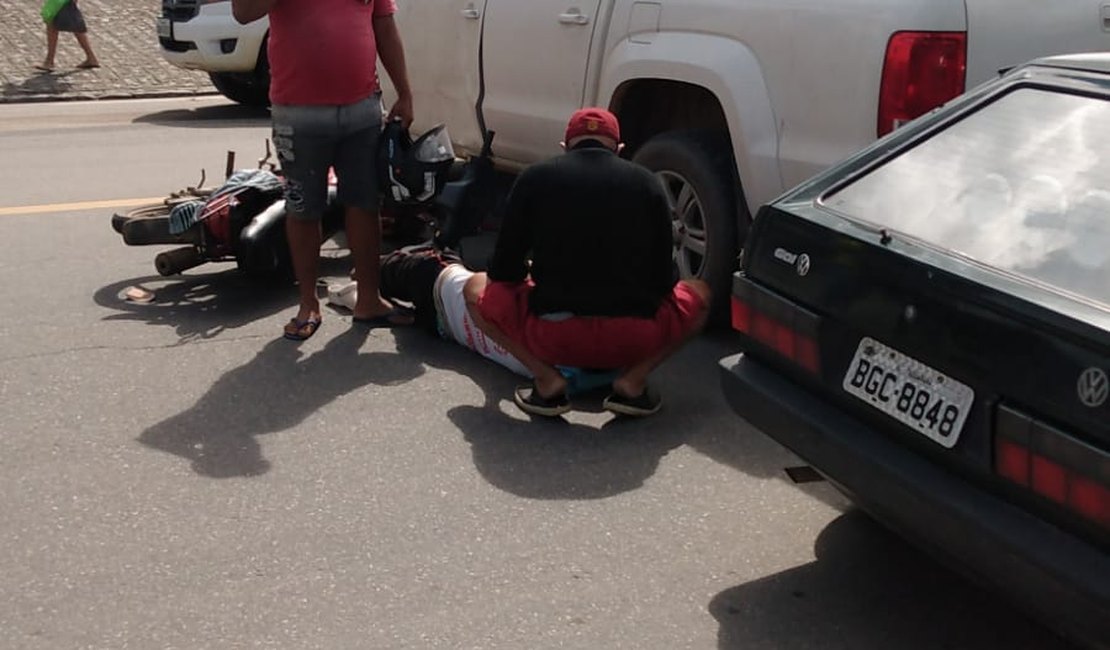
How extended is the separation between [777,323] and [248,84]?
1155cm

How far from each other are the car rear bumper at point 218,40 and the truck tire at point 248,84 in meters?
0.14

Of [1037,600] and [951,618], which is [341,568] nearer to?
[951,618]

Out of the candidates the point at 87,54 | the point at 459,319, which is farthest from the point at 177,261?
the point at 87,54

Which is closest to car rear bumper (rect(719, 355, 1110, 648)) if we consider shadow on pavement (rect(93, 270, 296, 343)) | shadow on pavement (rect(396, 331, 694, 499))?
shadow on pavement (rect(396, 331, 694, 499))

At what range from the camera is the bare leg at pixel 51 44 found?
15672 millimetres

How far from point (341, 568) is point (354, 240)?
2488 millimetres

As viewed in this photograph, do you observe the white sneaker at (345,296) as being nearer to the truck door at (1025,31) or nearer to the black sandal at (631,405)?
the black sandal at (631,405)

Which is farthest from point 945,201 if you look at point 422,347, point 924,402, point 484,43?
point 484,43

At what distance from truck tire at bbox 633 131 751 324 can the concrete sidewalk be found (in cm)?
1093

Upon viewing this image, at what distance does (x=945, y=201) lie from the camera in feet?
11.8

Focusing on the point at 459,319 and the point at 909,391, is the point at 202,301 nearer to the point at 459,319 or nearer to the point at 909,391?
the point at 459,319

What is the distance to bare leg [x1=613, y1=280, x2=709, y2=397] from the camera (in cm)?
511

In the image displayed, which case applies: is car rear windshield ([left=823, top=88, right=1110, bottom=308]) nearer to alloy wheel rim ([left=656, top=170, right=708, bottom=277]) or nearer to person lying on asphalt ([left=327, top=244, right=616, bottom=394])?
person lying on asphalt ([left=327, top=244, right=616, bottom=394])

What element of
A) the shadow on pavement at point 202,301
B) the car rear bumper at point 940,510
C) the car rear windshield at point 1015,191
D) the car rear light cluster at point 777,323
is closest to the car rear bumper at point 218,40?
the shadow on pavement at point 202,301
